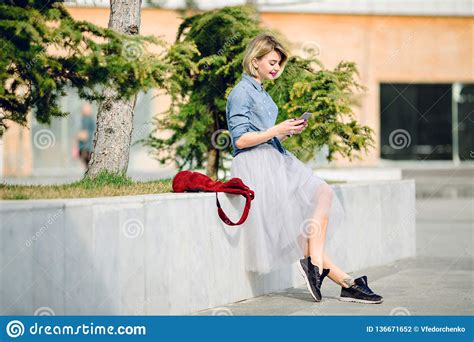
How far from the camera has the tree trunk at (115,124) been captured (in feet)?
28.5

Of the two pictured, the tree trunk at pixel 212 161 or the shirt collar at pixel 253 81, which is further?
the tree trunk at pixel 212 161

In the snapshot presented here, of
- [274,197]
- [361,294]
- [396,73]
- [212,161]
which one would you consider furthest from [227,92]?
[396,73]

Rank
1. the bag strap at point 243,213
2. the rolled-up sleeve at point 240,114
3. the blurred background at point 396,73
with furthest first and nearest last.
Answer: the blurred background at point 396,73 → the rolled-up sleeve at point 240,114 → the bag strap at point 243,213

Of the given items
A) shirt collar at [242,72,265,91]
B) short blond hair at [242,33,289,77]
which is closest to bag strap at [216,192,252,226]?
shirt collar at [242,72,265,91]

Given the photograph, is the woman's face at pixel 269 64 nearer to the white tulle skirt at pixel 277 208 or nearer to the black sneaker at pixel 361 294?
the white tulle skirt at pixel 277 208

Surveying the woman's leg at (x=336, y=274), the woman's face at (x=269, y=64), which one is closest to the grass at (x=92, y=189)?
the woman's face at (x=269, y=64)

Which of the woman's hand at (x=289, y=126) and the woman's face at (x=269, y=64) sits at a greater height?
the woman's face at (x=269, y=64)

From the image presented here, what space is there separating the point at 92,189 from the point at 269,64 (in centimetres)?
155

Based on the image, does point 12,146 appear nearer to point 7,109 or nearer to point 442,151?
point 442,151

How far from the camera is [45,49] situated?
6094 millimetres

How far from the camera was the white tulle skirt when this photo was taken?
7031mm

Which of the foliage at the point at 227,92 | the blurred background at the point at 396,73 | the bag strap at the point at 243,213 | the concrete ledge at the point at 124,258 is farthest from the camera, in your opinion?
the blurred background at the point at 396,73

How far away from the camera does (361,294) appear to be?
700 cm
